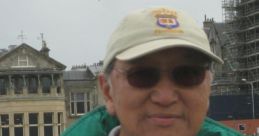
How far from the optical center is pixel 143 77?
6.26ft

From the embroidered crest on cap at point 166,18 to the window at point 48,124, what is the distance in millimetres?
34927

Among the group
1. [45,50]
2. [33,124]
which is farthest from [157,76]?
[45,50]

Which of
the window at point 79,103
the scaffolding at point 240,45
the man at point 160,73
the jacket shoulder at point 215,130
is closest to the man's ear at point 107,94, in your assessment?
the man at point 160,73

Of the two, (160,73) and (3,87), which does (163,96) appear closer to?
(160,73)

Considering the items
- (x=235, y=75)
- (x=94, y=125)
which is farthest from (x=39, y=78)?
(x=94, y=125)

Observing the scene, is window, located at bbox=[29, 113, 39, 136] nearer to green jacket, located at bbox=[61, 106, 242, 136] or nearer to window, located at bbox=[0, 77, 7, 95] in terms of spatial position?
window, located at bbox=[0, 77, 7, 95]

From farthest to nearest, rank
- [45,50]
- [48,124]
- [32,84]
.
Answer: [45,50] < [32,84] < [48,124]

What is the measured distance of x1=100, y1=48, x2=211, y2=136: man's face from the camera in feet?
6.15

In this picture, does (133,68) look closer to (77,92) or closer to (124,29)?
(124,29)

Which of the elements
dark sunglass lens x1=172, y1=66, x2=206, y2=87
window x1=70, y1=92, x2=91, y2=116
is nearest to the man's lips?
dark sunglass lens x1=172, y1=66, x2=206, y2=87

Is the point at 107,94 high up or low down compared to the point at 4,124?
up

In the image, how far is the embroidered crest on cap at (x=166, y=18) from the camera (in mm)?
1875

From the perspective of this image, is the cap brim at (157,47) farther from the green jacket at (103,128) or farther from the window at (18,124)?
the window at (18,124)

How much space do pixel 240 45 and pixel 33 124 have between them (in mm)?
16010
